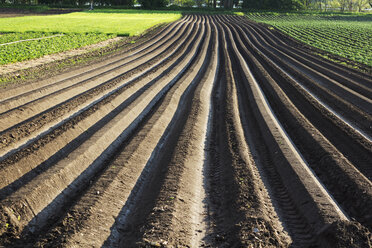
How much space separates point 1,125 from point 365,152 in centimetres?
1071

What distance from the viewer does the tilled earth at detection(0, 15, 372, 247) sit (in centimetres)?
580

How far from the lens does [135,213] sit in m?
6.46

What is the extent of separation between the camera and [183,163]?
8.15 meters

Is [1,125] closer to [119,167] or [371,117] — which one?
[119,167]

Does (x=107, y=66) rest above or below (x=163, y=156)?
above

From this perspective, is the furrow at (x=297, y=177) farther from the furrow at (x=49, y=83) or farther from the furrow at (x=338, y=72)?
the furrow at (x=49, y=83)

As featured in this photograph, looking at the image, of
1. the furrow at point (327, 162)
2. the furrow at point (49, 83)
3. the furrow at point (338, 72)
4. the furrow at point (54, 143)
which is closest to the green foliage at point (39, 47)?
the furrow at point (49, 83)

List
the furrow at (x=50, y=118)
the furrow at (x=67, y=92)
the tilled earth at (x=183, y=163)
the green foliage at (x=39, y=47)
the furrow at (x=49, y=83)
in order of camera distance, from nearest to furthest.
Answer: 1. the tilled earth at (x=183, y=163)
2. the furrow at (x=50, y=118)
3. the furrow at (x=67, y=92)
4. the furrow at (x=49, y=83)
5. the green foliage at (x=39, y=47)

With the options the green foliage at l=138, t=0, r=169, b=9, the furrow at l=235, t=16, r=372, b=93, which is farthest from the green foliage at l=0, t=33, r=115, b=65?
the green foliage at l=138, t=0, r=169, b=9

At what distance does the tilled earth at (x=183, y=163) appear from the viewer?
19.0 ft

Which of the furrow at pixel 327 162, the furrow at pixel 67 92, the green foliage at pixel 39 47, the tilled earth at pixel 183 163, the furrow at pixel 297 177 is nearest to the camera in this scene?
the tilled earth at pixel 183 163

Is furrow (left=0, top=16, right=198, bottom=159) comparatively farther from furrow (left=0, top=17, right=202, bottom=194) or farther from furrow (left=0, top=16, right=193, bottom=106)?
furrow (left=0, top=16, right=193, bottom=106)

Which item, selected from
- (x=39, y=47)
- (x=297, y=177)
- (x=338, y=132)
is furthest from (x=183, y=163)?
(x=39, y=47)

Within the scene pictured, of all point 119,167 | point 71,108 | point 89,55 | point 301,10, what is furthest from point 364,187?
point 301,10
